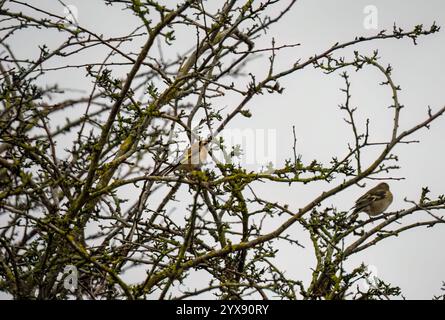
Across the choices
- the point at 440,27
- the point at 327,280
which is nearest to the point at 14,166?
the point at 327,280

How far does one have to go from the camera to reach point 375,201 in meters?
10.8

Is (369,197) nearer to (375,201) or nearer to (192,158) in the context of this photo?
(375,201)

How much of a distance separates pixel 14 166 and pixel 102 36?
1.60m

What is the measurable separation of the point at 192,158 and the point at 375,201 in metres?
4.64

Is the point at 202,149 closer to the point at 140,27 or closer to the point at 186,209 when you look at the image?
the point at 186,209

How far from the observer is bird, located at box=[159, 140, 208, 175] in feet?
22.1

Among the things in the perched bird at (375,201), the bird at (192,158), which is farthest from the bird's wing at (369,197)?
the bird at (192,158)

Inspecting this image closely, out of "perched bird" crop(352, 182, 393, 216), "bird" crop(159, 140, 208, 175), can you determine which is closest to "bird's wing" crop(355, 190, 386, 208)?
"perched bird" crop(352, 182, 393, 216)

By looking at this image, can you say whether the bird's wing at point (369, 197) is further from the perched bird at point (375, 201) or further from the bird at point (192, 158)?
the bird at point (192, 158)

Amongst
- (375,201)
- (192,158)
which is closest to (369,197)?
(375,201)

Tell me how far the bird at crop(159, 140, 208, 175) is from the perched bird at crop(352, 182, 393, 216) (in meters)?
3.85

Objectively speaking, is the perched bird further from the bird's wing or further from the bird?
the bird

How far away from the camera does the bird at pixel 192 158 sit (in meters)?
6.75

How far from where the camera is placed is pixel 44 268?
535 cm
